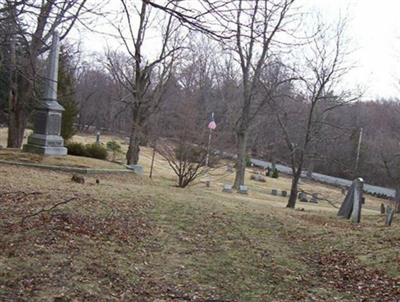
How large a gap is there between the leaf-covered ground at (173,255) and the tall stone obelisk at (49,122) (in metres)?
9.38

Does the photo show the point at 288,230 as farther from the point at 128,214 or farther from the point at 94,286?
the point at 94,286

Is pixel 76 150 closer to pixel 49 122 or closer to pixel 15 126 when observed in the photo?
pixel 15 126

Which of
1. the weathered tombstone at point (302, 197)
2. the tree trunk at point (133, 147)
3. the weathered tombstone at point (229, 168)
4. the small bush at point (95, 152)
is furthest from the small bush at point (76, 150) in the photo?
the weathered tombstone at point (229, 168)

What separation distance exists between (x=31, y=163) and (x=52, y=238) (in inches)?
413

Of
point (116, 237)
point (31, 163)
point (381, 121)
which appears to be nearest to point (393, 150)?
point (381, 121)

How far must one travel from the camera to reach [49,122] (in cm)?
1800

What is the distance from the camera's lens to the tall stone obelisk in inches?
699

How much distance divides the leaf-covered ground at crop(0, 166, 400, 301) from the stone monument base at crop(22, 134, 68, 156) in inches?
365

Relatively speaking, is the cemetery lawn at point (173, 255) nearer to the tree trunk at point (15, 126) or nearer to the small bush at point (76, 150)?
the small bush at point (76, 150)

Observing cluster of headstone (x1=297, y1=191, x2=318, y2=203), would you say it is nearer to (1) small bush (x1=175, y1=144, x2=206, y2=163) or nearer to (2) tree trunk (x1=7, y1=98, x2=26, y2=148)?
(1) small bush (x1=175, y1=144, x2=206, y2=163)

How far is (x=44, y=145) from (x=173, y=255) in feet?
43.0

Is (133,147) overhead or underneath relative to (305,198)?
overhead

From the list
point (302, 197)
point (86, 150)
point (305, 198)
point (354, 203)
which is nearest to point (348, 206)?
point (354, 203)

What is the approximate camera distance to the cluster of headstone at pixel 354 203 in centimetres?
1095
